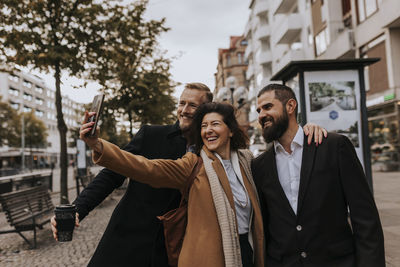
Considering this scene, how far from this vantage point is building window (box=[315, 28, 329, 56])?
79.4 feet

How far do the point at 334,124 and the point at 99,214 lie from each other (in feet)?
22.5

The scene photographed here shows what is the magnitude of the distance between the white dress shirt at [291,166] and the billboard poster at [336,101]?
204 inches

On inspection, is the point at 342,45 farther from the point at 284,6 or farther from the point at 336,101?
the point at 336,101

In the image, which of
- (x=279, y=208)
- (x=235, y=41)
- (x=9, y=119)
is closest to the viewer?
(x=279, y=208)

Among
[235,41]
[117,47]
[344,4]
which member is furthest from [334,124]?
[235,41]

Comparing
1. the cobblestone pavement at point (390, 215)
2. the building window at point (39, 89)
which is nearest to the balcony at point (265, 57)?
the cobblestone pavement at point (390, 215)

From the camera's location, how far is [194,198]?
7.74ft

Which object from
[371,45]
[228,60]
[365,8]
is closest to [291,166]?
[371,45]

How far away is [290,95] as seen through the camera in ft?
8.53

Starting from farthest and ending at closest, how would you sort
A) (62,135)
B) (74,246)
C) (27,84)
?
(27,84)
(62,135)
(74,246)

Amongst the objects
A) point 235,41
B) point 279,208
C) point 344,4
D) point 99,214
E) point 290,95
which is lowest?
point 99,214

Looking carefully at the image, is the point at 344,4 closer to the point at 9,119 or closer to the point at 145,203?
the point at 145,203

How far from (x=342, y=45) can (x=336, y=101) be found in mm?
15716

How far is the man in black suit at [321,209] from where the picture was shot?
224 centimetres
